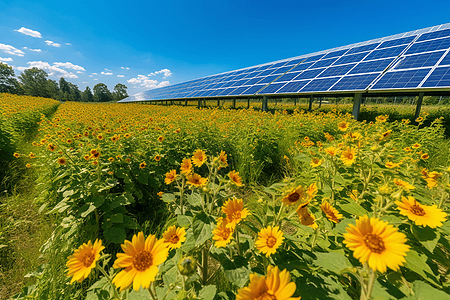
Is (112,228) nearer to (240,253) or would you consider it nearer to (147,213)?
(147,213)

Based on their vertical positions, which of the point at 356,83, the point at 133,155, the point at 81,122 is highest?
the point at 356,83

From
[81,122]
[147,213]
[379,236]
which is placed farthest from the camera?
[81,122]

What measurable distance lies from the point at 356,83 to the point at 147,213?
9.06 meters

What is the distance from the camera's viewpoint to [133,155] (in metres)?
2.66

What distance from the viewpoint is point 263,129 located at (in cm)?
470

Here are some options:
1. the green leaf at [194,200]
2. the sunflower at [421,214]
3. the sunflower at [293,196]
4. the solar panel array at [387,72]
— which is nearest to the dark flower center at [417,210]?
the sunflower at [421,214]

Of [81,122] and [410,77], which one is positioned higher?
[410,77]

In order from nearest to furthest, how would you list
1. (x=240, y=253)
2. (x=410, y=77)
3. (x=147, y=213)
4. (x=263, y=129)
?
(x=240, y=253)
(x=147, y=213)
(x=263, y=129)
(x=410, y=77)

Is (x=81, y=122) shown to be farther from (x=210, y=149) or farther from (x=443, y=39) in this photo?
(x=443, y=39)

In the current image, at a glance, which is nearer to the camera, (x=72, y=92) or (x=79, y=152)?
(x=79, y=152)

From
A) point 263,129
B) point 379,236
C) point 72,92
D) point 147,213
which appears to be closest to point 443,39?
point 263,129

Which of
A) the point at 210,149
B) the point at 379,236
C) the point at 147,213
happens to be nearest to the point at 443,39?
the point at 210,149

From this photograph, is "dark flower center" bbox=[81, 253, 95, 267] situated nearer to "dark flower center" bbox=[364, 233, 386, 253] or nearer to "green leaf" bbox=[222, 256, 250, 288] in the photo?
"green leaf" bbox=[222, 256, 250, 288]

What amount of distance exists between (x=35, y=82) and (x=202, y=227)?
95.9 metres
